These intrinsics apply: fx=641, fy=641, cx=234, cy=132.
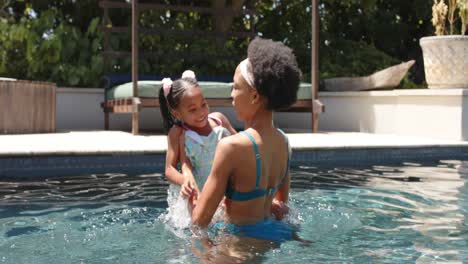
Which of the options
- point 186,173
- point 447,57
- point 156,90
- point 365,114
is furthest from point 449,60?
point 186,173

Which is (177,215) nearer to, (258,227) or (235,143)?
(258,227)

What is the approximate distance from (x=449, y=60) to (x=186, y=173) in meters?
7.19

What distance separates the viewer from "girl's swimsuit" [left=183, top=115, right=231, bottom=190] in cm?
329

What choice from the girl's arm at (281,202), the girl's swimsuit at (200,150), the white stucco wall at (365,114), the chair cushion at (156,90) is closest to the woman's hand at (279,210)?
the girl's arm at (281,202)

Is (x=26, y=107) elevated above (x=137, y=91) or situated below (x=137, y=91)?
below

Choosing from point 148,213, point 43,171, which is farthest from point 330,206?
point 43,171

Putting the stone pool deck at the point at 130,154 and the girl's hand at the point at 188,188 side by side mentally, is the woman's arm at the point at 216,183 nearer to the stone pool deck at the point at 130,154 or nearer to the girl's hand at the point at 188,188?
the girl's hand at the point at 188,188

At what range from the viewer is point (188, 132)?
3311 millimetres

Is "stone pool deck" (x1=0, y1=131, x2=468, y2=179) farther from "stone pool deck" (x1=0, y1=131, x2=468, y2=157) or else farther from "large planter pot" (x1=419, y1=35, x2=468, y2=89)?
"large planter pot" (x1=419, y1=35, x2=468, y2=89)

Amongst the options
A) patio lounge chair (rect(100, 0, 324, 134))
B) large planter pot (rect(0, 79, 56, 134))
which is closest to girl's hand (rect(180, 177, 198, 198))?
patio lounge chair (rect(100, 0, 324, 134))

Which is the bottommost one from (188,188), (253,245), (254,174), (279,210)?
(253,245)

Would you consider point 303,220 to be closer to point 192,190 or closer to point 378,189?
point 192,190

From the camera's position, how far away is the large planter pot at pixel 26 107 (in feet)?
30.4

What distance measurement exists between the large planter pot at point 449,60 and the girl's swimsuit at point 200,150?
6.87 meters
